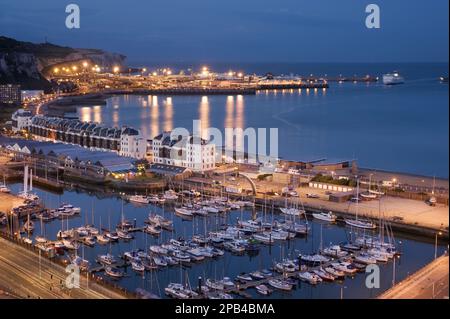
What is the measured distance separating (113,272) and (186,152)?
4136 mm

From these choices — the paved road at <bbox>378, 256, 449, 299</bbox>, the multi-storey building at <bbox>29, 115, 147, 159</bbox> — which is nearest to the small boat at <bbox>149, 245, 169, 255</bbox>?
the paved road at <bbox>378, 256, 449, 299</bbox>

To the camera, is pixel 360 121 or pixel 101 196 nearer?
pixel 101 196

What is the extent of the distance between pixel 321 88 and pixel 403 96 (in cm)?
785

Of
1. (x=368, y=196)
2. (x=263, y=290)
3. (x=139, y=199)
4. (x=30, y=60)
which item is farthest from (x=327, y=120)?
(x=30, y=60)

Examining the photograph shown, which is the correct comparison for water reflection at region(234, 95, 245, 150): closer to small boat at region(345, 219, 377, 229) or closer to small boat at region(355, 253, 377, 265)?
small boat at region(345, 219, 377, 229)

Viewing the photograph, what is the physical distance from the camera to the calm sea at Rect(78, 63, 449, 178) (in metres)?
11.7

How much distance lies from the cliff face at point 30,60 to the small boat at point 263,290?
69.4 feet

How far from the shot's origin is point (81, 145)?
1131 centimetres

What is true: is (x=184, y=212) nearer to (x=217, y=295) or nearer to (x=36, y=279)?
(x=217, y=295)

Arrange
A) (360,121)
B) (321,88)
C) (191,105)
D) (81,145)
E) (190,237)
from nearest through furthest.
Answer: (190,237) < (81,145) < (360,121) < (191,105) < (321,88)

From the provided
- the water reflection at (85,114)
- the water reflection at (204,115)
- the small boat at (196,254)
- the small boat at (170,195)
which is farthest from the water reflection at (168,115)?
the small boat at (196,254)

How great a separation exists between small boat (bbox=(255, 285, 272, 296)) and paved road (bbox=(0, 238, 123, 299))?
4.24 feet

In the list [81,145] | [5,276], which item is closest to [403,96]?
[81,145]
